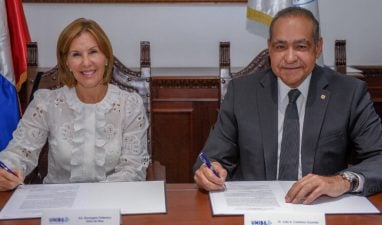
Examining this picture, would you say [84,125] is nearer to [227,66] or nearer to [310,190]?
[227,66]

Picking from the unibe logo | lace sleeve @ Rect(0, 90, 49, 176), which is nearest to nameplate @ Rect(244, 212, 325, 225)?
the unibe logo

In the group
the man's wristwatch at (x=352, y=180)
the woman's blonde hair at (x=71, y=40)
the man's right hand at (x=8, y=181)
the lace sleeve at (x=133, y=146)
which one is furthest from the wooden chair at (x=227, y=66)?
the man's right hand at (x=8, y=181)

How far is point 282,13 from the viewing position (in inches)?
78.5

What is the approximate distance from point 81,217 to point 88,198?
0.30 metres

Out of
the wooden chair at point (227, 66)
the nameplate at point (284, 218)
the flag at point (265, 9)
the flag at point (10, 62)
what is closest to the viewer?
the nameplate at point (284, 218)

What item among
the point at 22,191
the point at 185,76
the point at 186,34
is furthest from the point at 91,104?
the point at 186,34

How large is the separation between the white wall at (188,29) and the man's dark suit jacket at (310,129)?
6.21 feet

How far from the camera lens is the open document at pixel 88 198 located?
161 cm

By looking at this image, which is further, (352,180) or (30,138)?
(30,138)

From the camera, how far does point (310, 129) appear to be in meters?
2.01

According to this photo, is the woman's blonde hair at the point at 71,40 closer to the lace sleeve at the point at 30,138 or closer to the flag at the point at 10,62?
the lace sleeve at the point at 30,138

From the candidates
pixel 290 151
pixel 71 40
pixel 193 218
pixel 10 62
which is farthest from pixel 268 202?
pixel 10 62

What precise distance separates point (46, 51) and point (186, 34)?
102 cm

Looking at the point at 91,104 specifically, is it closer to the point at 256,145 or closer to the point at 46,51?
the point at 256,145
